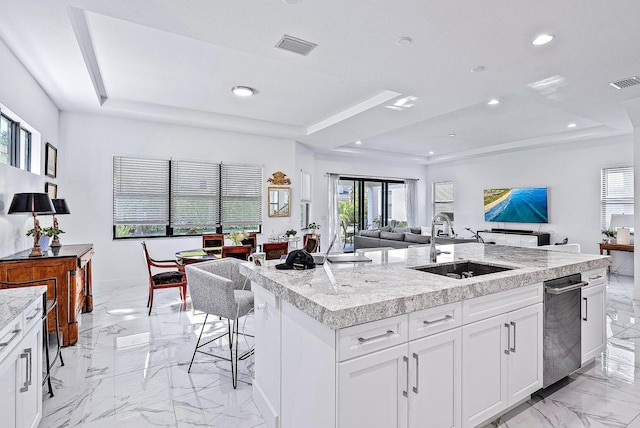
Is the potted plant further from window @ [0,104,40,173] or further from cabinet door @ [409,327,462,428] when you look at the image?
window @ [0,104,40,173]

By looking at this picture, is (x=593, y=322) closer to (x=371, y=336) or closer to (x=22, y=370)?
(x=371, y=336)

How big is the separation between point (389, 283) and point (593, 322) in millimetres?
2062

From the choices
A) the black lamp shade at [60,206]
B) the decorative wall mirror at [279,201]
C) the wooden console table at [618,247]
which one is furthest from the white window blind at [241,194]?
the wooden console table at [618,247]

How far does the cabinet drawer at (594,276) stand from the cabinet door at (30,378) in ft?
11.9

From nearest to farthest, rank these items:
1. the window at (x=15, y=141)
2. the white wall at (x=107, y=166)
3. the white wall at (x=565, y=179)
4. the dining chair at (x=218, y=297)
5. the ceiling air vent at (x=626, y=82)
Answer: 1. the dining chair at (x=218, y=297)
2. the window at (x=15, y=141)
3. the ceiling air vent at (x=626, y=82)
4. the white wall at (x=107, y=166)
5. the white wall at (x=565, y=179)

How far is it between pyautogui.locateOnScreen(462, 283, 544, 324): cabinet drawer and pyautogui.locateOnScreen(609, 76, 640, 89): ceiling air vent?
9.89ft

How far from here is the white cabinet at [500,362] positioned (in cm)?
181

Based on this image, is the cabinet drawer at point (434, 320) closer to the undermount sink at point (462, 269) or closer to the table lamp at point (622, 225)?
the undermount sink at point (462, 269)

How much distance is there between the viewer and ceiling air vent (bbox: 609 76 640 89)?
3.57 meters

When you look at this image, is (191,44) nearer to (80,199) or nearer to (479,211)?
(80,199)

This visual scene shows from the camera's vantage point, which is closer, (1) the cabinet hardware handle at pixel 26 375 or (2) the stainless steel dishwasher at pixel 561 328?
(1) the cabinet hardware handle at pixel 26 375

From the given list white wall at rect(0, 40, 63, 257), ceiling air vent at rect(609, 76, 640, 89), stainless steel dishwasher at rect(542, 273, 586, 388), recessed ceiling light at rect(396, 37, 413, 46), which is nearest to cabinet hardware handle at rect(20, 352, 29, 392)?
white wall at rect(0, 40, 63, 257)

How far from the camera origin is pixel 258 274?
2043 millimetres

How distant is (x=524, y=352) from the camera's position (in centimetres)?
210
